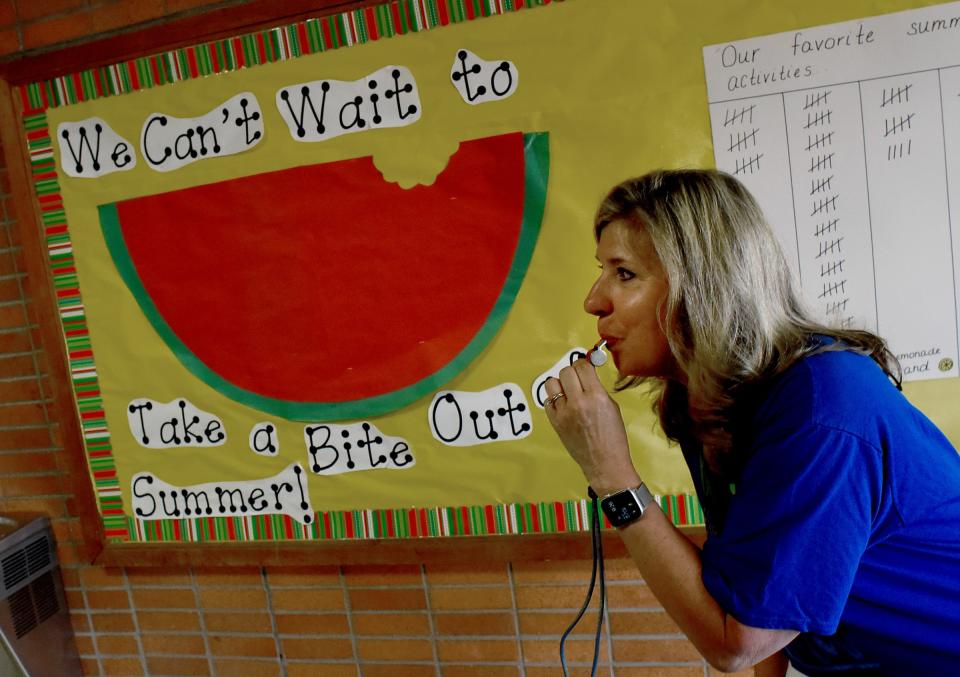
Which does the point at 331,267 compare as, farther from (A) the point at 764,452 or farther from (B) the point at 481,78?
(A) the point at 764,452

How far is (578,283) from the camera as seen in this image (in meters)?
1.69

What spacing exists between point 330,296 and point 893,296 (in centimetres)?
124

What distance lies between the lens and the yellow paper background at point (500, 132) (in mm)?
1581

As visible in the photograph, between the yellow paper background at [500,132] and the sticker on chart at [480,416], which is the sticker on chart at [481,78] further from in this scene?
the sticker on chart at [480,416]

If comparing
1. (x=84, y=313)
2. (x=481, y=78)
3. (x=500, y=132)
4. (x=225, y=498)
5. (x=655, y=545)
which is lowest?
(x=225, y=498)

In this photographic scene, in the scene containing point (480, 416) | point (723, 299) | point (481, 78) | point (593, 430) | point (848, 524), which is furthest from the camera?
point (480, 416)

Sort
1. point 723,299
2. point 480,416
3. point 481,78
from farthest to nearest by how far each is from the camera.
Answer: point 480,416 < point 481,78 < point 723,299

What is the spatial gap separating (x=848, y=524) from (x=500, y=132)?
110 cm

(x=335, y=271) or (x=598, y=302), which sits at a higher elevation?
(x=335, y=271)

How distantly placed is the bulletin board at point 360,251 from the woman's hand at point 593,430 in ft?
1.77

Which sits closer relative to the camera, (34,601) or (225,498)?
(225,498)

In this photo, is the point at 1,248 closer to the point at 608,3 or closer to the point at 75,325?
the point at 75,325

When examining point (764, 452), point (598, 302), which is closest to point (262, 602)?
point (598, 302)

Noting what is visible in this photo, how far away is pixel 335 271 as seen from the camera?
1812 mm
